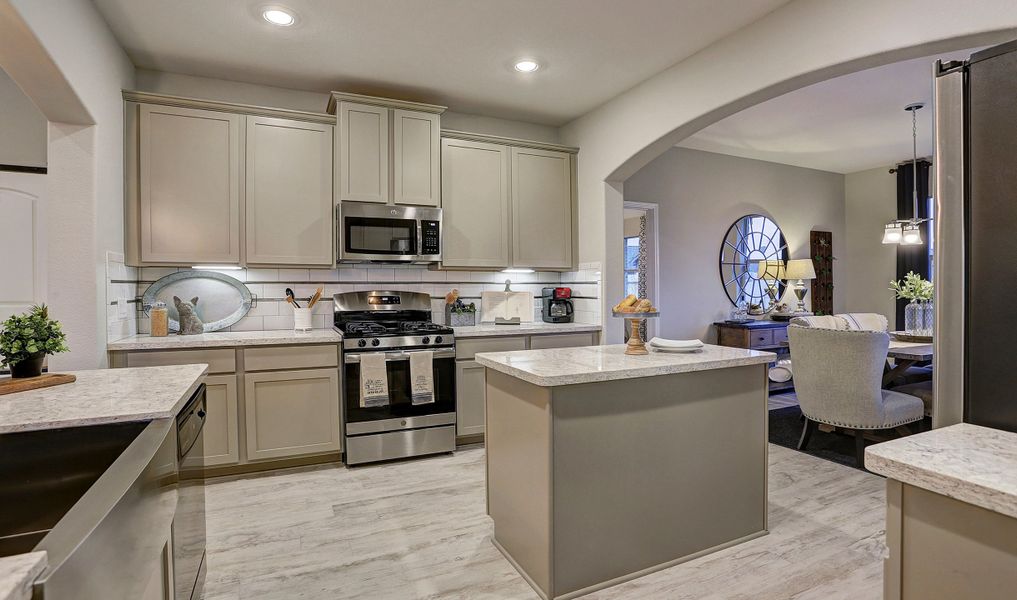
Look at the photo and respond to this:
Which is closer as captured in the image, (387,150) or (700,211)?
(387,150)

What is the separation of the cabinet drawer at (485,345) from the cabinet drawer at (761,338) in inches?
107

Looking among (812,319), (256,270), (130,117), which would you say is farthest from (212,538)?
(812,319)

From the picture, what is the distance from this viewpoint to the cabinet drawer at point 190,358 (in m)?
3.00

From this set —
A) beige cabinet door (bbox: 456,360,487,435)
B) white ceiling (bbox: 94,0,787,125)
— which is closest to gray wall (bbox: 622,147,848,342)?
white ceiling (bbox: 94,0,787,125)

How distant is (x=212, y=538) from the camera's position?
97.8 inches

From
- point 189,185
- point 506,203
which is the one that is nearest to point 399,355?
point 506,203

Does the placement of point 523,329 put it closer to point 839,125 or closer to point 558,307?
point 558,307

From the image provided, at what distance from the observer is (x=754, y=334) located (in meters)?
5.35

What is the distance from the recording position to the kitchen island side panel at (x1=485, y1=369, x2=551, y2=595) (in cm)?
196

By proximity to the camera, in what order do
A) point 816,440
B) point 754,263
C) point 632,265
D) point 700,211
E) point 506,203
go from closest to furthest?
point 816,440 < point 506,203 < point 700,211 < point 632,265 < point 754,263

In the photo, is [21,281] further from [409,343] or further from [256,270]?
[409,343]

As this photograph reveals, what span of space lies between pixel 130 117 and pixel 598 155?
3.26m

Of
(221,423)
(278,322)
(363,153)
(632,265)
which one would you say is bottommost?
(221,423)

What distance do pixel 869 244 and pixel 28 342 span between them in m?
8.04
